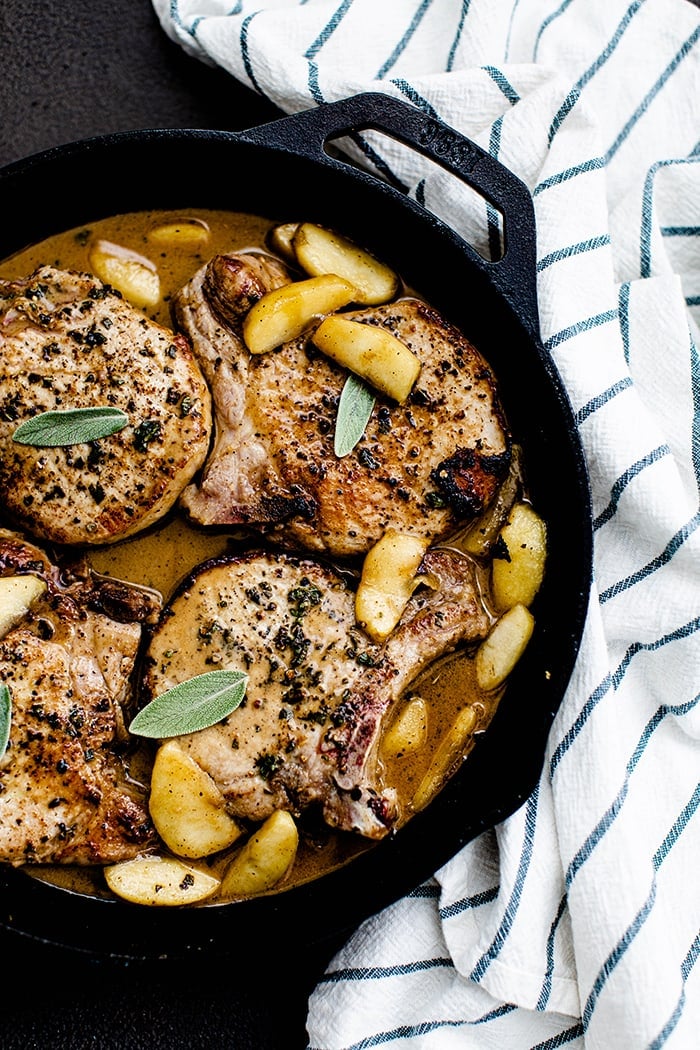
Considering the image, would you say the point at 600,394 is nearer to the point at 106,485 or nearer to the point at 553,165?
the point at 553,165

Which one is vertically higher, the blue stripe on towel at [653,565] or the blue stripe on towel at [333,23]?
the blue stripe on towel at [333,23]

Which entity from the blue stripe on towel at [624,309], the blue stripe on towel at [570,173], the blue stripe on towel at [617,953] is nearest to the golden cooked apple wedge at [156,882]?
the blue stripe on towel at [617,953]

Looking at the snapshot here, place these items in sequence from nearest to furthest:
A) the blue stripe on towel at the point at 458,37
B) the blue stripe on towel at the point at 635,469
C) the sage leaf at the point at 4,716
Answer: the sage leaf at the point at 4,716
the blue stripe on towel at the point at 635,469
the blue stripe on towel at the point at 458,37

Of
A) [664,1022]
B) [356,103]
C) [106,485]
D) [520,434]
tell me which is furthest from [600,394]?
[664,1022]

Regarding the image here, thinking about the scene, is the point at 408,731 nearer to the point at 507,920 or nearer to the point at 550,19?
the point at 507,920

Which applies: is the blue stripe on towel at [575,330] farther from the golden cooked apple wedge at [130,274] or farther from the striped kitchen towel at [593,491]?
the golden cooked apple wedge at [130,274]

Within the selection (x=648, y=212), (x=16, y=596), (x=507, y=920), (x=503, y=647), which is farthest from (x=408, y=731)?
(x=648, y=212)

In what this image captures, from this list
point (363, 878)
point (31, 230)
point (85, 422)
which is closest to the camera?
point (85, 422)

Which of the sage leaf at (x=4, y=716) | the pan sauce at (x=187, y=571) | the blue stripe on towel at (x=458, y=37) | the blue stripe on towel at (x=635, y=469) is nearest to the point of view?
the sage leaf at (x=4, y=716)
